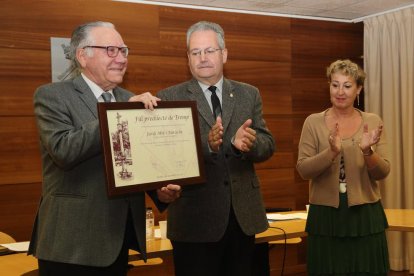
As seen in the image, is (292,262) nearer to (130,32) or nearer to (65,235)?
(130,32)

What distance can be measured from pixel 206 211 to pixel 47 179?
696 millimetres

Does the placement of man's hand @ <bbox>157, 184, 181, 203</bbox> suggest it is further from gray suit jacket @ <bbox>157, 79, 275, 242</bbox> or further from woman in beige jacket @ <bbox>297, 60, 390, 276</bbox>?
woman in beige jacket @ <bbox>297, 60, 390, 276</bbox>

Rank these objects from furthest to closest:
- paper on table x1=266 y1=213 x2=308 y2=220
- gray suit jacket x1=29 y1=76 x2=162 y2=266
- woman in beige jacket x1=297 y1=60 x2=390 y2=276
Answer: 1. paper on table x1=266 y1=213 x2=308 y2=220
2. woman in beige jacket x1=297 y1=60 x2=390 y2=276
3. gray suit jacket x1=29 y1=76 x2=162 y2=266

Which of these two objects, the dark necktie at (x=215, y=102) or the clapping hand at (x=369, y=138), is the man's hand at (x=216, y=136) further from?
the clapping hand at (x=369, y=138)

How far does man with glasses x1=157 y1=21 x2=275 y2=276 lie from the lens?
2414mm

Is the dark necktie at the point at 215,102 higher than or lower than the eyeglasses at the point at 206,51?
lower

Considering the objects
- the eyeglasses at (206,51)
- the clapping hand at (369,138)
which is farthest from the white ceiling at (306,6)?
the eyeglasses at (206,51)

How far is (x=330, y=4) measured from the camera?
19.1ft

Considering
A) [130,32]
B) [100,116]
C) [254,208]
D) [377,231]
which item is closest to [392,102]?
[130,32]

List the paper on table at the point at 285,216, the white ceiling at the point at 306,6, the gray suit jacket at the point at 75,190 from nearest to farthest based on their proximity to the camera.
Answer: the gray suit jacket at the point at 75,190 < the paper on table at the point at 285,216 < the white ceiling at the point at 306,6

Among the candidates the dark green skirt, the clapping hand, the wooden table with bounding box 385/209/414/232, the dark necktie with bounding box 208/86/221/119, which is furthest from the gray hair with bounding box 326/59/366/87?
the dark necktie with bounding box 208/86/221/119

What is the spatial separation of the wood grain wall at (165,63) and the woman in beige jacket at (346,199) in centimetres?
255

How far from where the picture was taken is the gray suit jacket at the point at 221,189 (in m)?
2.42

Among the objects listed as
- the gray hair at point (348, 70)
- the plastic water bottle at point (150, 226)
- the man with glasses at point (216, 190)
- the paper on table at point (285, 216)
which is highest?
the gray hair at point (348, 70)
